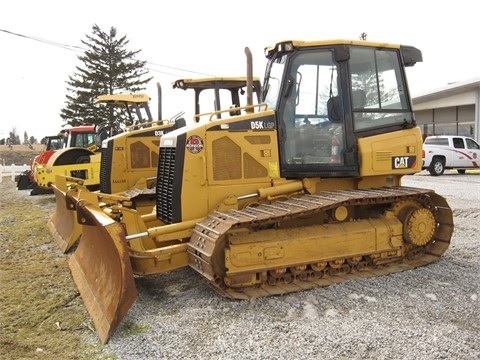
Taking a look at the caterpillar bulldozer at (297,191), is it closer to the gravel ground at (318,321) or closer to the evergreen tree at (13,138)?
the gravel ground at (318,321)

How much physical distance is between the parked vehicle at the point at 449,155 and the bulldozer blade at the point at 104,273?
62.8ft

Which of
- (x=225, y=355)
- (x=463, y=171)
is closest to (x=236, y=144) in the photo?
(x=225, y=355)

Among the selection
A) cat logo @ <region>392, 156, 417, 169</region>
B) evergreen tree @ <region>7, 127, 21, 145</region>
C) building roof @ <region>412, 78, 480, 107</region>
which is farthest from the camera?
evergreen tree @ <region>7, 127, 21, 145</region>

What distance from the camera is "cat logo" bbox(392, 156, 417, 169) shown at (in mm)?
6445

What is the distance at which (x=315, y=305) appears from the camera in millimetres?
4918

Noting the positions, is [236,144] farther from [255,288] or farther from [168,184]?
[255,288]

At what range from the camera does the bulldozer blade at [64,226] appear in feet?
25.5

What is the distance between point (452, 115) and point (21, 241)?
29181 mm

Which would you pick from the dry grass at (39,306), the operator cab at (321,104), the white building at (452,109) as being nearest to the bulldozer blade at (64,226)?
the dry grass at (39,306)

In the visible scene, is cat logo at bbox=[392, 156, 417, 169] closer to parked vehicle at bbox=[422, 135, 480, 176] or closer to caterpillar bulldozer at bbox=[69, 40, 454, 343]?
caterpillar bulldozer at bbox=[69, 40, 454, 343]

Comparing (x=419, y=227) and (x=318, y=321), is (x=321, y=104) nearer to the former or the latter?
(x=419, y=227)

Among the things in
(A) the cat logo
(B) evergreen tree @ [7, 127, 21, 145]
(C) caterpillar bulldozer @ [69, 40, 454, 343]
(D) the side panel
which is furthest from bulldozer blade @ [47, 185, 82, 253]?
(B) evergreen tree @ [7, 127, 21, 145]

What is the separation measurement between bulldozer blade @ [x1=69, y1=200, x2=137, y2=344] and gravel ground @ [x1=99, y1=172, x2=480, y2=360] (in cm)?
20

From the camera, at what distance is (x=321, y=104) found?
6.12m
